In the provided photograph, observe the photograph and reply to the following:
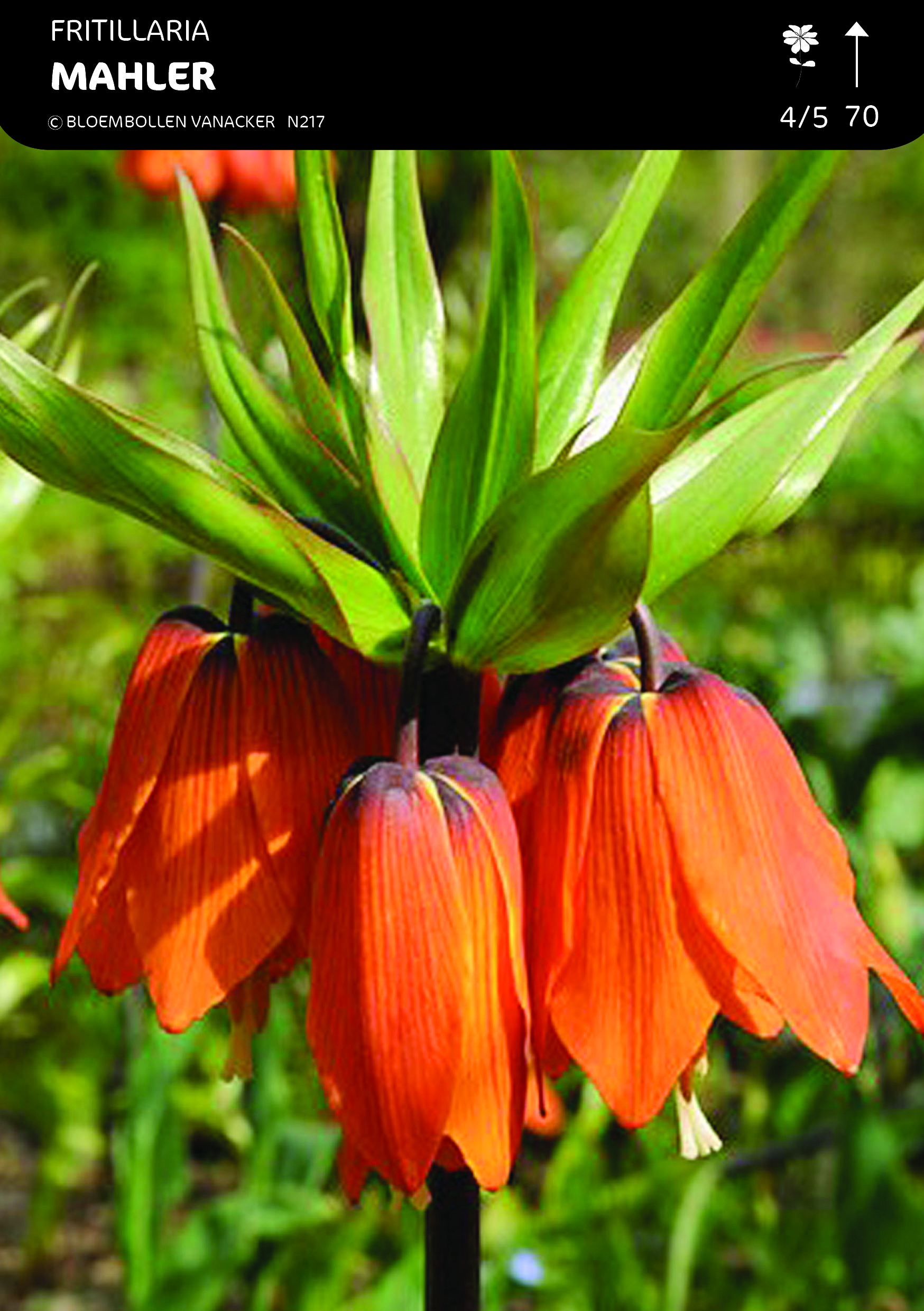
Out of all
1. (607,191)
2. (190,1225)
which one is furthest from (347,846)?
(607,191)

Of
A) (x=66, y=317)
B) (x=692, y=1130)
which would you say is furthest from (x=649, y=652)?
(x=66, y=317)

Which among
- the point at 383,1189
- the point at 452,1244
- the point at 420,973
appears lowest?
the point at 383,1189

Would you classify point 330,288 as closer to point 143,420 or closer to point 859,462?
point 143,420
